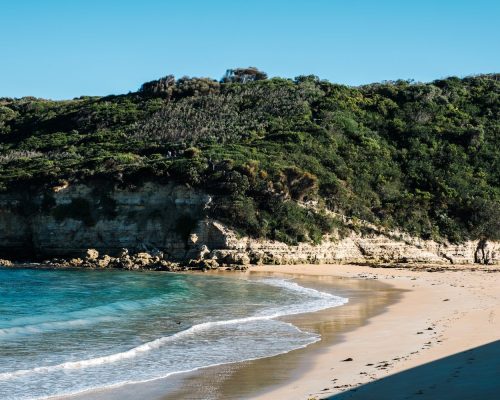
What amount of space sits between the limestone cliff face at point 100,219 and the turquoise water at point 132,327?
336 inches

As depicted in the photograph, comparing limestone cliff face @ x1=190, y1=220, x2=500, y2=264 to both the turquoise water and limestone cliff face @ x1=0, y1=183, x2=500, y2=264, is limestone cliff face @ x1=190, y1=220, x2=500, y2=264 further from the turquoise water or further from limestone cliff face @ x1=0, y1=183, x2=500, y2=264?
the turquoise water

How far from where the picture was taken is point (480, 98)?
6147cm

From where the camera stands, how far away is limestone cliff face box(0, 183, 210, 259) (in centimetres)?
3978

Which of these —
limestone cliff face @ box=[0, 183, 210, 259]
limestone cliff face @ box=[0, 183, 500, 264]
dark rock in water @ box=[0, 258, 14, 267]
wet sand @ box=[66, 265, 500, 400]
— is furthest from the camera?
dark rock in water @ box=[0, 258, 14, 267]

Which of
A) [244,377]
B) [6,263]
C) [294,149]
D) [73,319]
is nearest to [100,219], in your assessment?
[6,263]

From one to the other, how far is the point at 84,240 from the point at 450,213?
984 inches

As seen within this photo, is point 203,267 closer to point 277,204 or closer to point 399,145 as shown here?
point 277,204

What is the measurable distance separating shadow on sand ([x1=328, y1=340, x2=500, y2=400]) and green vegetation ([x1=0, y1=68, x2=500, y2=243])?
26.7 metres

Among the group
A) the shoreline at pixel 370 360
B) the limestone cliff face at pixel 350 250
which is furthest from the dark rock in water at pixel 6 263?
the shoreline at pixel 370 360

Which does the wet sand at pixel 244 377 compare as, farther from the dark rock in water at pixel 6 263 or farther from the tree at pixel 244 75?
the tree at pixel 244 75

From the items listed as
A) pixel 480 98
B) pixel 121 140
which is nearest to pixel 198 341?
pixel 121 140

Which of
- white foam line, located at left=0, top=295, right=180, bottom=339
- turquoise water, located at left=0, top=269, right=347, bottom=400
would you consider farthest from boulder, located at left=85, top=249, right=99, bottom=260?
white foam line, located at left=0, top=295, right=180, bottom=339

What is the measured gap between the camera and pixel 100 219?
4056 cm

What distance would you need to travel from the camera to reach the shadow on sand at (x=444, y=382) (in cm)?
970
